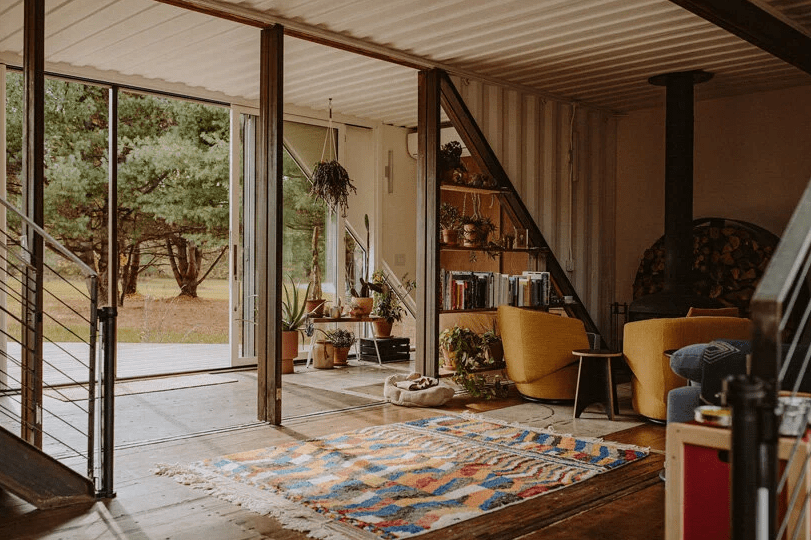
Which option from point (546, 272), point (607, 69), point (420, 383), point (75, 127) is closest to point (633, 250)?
point (546, 272)

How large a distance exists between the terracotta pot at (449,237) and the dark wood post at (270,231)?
1961mm

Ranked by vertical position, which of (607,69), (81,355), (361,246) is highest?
(607,69)

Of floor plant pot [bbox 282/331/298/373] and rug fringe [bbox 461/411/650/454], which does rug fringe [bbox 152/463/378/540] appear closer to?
rug fringe [bbox 461/411/650/454]

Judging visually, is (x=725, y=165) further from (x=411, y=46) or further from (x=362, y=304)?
(x=362, y=304)

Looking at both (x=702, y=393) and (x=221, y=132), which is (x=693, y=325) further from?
(x=221, y=132)

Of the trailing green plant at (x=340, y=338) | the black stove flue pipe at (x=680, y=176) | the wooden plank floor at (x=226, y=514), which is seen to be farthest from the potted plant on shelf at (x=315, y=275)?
the wooden plank floor at (x=226, y=514)

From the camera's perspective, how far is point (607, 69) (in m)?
6.91

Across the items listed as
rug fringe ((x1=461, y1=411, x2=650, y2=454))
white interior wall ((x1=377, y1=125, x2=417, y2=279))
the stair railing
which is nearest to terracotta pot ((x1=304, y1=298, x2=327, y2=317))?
white interior wall ((x1=377, y1=125, x2=417, y2=279))

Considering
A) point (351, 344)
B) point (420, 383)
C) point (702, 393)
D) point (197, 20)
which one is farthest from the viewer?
point (351, 344)

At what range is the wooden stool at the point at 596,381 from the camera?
548cm

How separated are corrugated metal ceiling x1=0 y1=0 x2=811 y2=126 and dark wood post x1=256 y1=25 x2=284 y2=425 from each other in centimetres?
35

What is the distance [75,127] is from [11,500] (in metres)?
9.53

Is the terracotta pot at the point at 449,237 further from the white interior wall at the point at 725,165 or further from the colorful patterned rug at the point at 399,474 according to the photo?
the white interior wall at the point at 725,165

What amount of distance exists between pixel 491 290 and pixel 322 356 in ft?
7.31
